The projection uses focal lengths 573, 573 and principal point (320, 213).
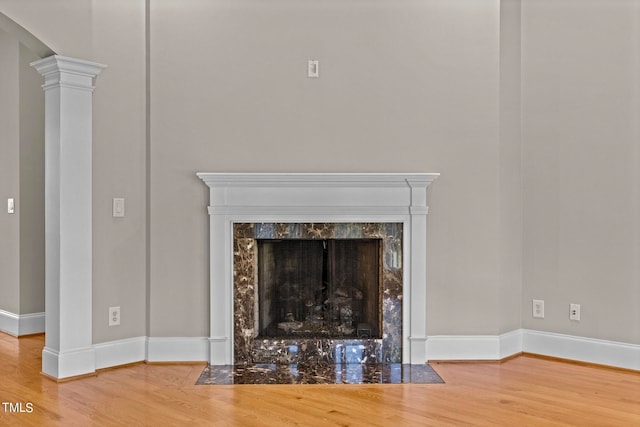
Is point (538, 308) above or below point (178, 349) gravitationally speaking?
above

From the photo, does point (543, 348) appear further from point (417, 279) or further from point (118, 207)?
point (118, 207)

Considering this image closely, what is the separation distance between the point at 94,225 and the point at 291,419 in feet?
6.18

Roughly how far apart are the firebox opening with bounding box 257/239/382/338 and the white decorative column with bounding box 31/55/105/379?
3.87 ft

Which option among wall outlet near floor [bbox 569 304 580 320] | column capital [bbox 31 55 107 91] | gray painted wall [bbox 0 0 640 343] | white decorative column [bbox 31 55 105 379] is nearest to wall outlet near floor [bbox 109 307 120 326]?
gray painted wall [bbox 0 0 640 343]

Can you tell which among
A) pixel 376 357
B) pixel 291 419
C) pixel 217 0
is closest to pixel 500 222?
pixel 376 357

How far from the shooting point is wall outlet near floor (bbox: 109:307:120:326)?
3902 mm

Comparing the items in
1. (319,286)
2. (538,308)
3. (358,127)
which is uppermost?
(358,127)

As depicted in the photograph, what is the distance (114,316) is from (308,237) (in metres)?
1.43

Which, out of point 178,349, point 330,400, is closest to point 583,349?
point 330,400

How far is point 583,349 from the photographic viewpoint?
4066 millimetres

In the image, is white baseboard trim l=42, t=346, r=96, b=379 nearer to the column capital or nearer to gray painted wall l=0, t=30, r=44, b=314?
gray painted wall l=0, t=30, r=44, b=314

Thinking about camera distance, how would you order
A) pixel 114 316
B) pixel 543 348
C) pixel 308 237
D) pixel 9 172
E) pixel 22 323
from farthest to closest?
pixel 9 172 < pixel 22 323 < pixel 543 348 < pixel 308 237 < pixel 114 316

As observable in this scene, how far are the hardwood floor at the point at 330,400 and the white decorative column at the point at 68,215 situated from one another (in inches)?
8.3

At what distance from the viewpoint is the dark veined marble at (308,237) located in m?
3.99
